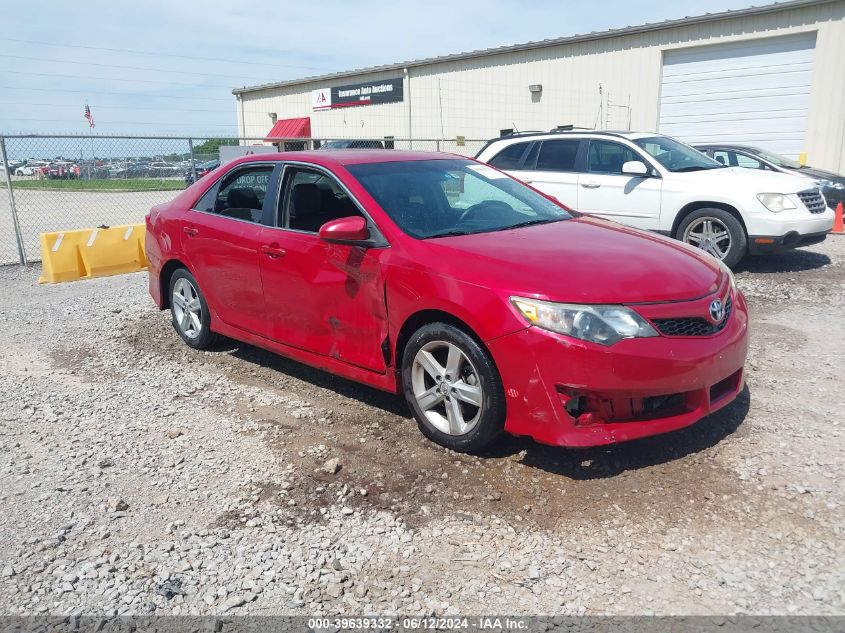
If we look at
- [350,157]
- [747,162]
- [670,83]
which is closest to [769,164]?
[747,162]

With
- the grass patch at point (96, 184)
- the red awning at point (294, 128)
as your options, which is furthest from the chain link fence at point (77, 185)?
the red awning at point (294, 128)

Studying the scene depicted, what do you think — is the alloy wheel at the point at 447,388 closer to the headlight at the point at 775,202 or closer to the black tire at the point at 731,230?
the black tire at the point at 731,230

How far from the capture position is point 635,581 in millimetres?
2750

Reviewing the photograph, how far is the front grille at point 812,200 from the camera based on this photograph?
328 inches

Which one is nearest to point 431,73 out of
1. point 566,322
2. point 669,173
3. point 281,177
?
point 669,173

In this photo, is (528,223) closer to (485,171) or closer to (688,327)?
(485,171)

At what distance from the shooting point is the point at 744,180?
27.3 ft

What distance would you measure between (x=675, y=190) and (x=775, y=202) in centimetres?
111

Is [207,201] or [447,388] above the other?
[207,201]

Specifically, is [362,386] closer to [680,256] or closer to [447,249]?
→ [447,249]

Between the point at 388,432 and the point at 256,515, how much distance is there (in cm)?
105

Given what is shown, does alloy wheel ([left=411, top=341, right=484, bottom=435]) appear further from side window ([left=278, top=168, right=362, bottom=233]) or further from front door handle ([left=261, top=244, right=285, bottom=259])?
front door handle ([left=261, top=244, right=285, bottom=259])

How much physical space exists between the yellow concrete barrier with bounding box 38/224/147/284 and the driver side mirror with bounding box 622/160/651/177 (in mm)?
6485

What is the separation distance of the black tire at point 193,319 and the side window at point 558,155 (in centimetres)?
555
